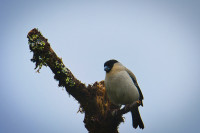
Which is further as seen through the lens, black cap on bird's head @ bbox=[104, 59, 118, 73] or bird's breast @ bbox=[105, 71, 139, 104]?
black cap on bird's head @ bbox=[104, 59, 118, 73]

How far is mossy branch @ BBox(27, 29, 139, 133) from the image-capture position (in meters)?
4.10

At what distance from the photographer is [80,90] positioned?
4402 mm

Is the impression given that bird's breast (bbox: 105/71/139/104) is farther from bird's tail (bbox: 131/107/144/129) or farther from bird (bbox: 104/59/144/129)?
bird's tail (bbox: 131/107/144/129)

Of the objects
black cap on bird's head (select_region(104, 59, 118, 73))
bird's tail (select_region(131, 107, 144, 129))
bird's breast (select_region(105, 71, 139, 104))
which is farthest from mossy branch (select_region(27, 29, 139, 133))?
black cap on bird's head (select_region(104, 59, 118, 73))

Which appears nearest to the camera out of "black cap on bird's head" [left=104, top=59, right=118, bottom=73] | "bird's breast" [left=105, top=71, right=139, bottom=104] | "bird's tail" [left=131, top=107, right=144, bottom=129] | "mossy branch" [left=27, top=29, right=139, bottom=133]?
"mossy branch" [left=27, top=29, right=139, bottom=133]

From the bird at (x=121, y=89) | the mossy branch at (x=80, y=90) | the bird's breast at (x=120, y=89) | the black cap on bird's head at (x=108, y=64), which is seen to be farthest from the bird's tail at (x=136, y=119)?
the black cap on bird's head at (x=108, y=64)

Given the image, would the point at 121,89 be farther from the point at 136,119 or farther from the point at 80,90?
the point at 80,90

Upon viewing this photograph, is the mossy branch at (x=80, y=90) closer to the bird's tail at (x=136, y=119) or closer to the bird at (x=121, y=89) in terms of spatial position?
the bird at (x=121, y=89)

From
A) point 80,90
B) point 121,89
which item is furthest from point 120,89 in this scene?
point 80,90

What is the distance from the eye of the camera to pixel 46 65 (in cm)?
419

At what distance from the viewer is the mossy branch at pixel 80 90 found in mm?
4098

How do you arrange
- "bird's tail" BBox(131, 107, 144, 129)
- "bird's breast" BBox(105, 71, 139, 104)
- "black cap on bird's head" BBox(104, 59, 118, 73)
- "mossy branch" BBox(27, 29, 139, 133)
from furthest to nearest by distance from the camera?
1. "black cap on bird's head" BBox(104, 59, 118, 73)
2. "bird's tail" BBox(131, 107, 144, 129)
3. "bird's breast" BBox(105, 71, 139, 104)
4. "mossy branch" BBox(27, 29, 139, 133)

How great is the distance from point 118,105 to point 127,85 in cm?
65

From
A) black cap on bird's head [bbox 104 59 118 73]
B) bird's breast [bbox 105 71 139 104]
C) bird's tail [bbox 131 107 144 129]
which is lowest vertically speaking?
bird's tail [bbox 131 107 144 129]
